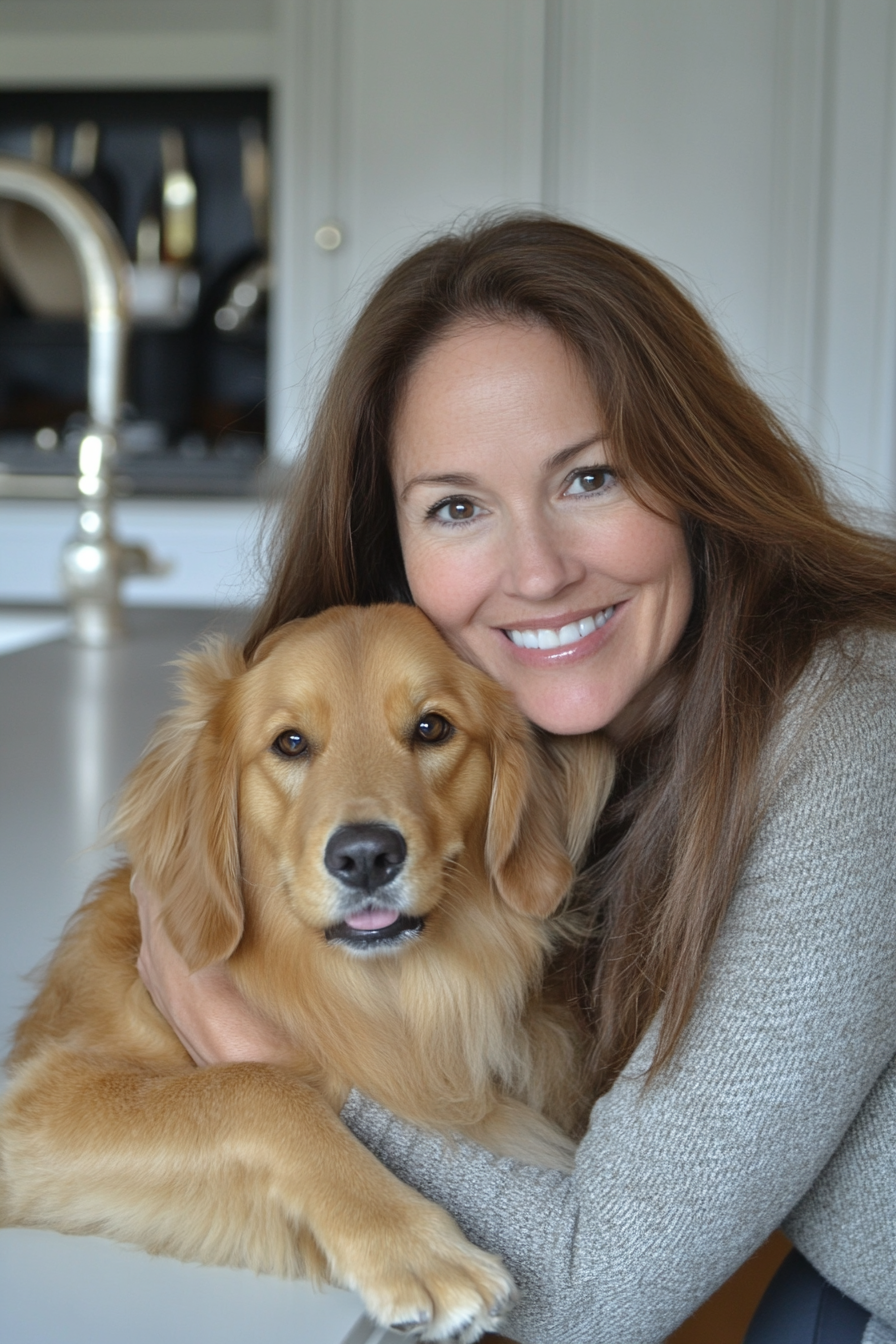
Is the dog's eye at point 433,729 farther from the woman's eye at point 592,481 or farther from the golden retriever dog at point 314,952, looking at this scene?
the woman's eye at point 592,481

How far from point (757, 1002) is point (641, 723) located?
432 mm

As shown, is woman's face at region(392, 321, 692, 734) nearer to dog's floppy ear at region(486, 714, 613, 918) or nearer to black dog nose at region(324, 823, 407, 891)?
dog's floppy ear at region(486, 714, 613, 918)

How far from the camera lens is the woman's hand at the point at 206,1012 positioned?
109 centimetres

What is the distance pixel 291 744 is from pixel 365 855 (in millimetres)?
195

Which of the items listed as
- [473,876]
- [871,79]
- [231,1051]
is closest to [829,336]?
[871,79]

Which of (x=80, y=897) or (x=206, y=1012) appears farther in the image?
(x=80, y=897)

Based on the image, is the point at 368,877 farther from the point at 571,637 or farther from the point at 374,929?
the point at 571,637

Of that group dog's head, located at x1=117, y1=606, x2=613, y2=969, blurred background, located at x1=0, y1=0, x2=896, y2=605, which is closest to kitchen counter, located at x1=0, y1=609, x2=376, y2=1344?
dog's head, located at x1=117, y1=606, x2=613, y2=969

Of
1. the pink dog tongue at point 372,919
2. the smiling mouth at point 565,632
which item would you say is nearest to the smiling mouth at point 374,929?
the pink dog tongue at point 372,919

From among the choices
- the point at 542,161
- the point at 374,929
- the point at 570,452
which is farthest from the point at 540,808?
the point at 542,161

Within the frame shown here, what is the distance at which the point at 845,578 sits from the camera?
124 cm

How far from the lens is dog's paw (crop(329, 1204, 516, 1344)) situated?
2.75 ft

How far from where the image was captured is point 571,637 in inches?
49.3

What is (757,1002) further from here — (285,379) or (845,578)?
(285,379)
